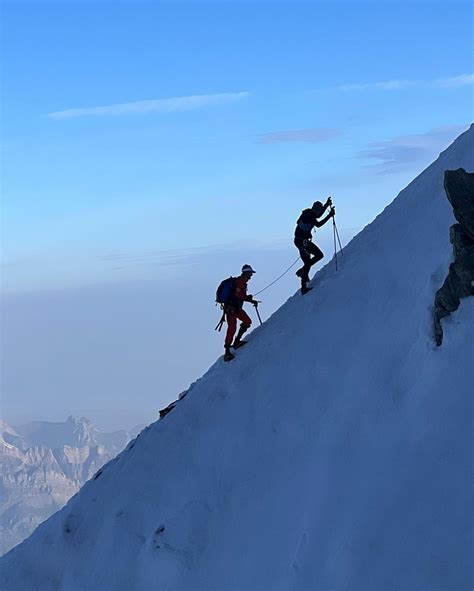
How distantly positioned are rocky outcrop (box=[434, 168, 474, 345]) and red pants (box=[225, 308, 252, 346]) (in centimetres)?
786

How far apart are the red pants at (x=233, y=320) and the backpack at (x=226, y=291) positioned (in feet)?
1.30

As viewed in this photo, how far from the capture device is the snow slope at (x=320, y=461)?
13797 millimetres

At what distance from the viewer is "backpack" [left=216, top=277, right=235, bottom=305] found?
22859 mm

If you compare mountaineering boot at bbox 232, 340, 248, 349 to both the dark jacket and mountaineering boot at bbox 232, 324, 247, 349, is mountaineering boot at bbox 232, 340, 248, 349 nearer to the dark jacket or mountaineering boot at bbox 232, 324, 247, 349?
mountaineering boot at bbox 232, 324, 247, 349

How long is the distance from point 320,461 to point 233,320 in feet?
24.1

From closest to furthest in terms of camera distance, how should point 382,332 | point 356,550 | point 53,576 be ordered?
point 356,550, point 382,332, point 53,576

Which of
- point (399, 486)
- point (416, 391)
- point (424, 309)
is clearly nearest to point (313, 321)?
point (424, 309)

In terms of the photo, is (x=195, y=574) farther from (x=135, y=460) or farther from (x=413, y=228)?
(x=413, y=228)

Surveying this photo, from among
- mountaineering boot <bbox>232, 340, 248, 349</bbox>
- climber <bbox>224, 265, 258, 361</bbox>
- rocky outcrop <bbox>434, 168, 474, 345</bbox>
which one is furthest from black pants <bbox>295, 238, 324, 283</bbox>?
rocky outcrop <bbox>434, 168, 474, 345</bbox>

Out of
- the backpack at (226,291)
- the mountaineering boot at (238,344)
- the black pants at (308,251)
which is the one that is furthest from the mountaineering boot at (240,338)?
the black pants at (308,251)

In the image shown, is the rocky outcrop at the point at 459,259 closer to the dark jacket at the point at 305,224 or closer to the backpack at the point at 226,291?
the dark jacket at the point at 305,224

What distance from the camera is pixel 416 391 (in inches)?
612

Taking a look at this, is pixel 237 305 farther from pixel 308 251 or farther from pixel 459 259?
pixel 459 259

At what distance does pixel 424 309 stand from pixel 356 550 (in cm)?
588
